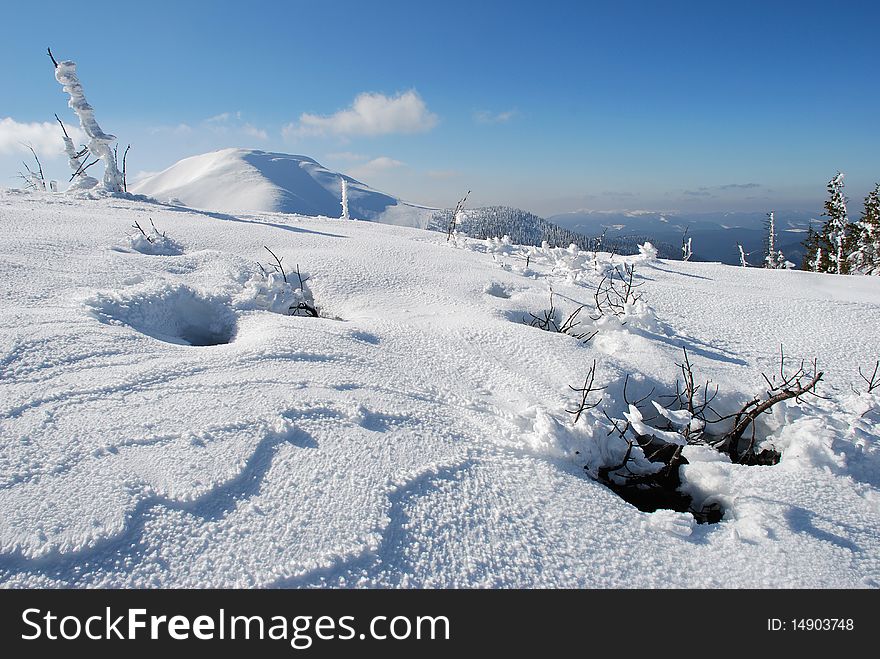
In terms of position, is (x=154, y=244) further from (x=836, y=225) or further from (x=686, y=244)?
(x=836, y=225)

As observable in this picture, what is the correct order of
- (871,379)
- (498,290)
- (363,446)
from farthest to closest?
(498,290)
(871,379)
(363,446)

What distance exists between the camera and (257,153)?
5704 inches

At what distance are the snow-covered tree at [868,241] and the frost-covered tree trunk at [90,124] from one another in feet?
104

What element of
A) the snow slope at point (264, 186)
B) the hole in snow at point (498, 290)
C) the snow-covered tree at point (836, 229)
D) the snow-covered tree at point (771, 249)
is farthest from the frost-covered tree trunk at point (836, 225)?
the snow slope at point (264, 186)

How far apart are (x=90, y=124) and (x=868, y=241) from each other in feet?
114

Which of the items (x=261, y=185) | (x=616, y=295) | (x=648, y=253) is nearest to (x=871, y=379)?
(x=616, y=295)

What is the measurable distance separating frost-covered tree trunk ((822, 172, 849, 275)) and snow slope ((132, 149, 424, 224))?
3318 inches

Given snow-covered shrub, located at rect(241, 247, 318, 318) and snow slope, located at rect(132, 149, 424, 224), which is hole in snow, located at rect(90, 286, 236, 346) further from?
snow slope, located at rect(132, 149, 424, 224)

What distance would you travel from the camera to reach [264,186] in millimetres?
107938

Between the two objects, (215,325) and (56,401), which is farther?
(215,325)

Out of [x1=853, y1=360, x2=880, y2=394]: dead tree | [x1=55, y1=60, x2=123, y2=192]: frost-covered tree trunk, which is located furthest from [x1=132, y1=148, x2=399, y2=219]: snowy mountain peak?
[x1=853, y1=360, x2=880, y2=394]: dead tree
